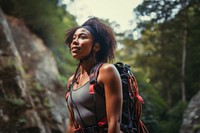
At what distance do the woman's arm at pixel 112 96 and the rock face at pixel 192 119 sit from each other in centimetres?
853

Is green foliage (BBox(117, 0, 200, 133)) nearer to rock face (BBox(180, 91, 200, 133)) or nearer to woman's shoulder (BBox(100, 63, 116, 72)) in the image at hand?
rock face (BBox(180, 91, 200, 133))

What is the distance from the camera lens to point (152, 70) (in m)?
18.6

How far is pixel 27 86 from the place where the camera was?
9.52 m

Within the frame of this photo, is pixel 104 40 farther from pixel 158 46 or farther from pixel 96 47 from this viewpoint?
pixel 158 46

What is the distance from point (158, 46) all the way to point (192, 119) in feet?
26.8

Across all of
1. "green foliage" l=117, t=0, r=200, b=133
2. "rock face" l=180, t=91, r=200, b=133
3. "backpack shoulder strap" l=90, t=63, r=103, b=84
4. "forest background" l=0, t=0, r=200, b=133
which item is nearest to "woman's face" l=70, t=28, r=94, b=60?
"backpack shoulder strap" l=90, t=63, r=103, b=84

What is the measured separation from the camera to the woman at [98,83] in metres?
2.24

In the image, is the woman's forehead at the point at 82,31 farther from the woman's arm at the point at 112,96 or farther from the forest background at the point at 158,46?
the forest background at the point at 158,46

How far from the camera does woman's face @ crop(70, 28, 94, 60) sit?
2508 mm

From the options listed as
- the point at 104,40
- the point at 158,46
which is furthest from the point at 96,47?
the point at 158,46

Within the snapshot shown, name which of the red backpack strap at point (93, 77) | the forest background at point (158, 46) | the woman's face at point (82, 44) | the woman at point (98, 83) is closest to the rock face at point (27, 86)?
the forest background at point (158, 46)

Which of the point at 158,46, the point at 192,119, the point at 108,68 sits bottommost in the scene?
the point at 192,119

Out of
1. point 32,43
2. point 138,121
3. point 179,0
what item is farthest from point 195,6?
point 138,121

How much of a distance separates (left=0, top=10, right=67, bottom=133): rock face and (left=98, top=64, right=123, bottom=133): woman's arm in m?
4.96
